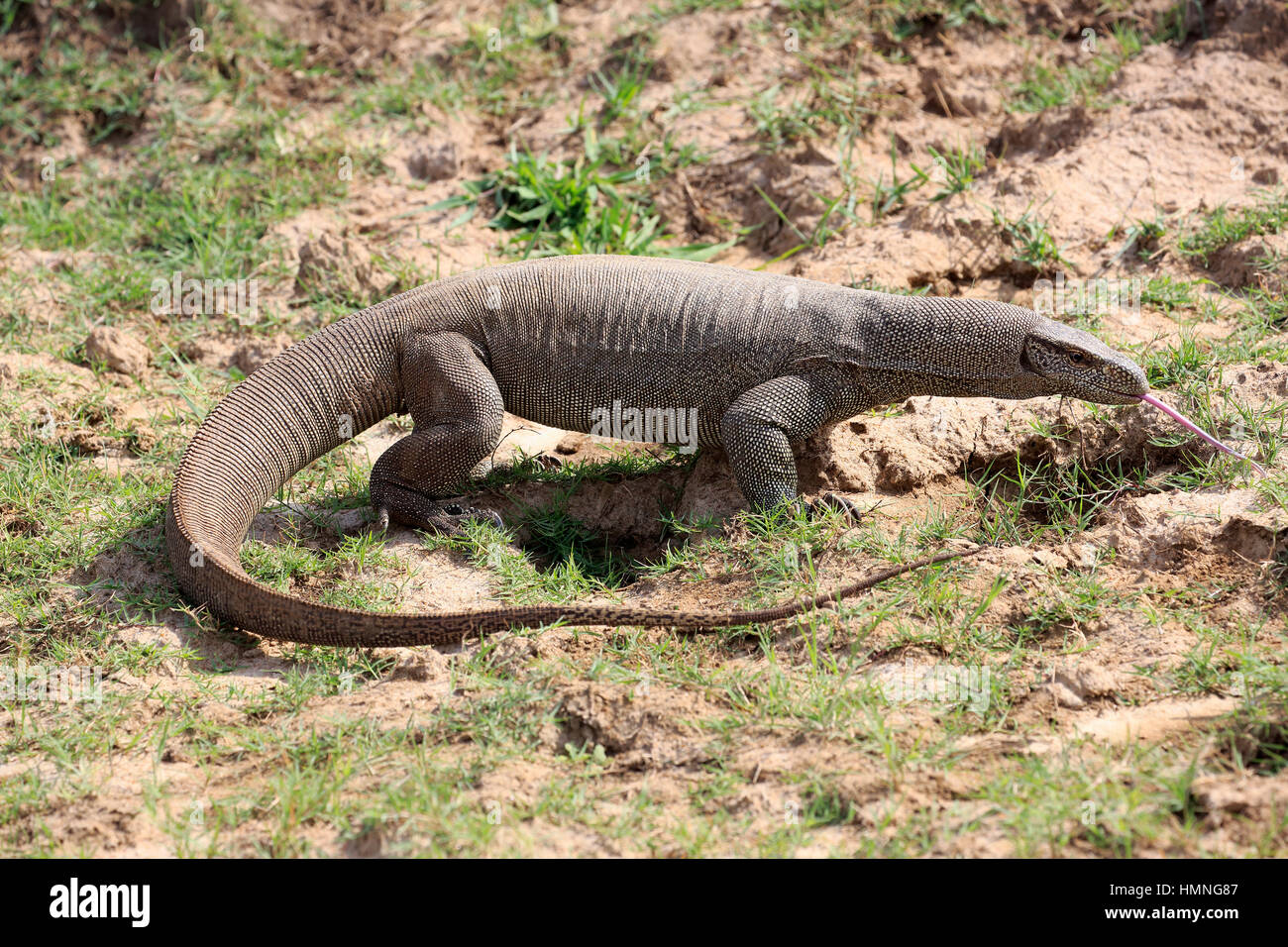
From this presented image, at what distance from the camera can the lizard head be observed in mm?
5457

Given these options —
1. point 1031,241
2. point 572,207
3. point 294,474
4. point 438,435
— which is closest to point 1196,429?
point 1031,241

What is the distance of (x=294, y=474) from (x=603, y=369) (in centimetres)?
171

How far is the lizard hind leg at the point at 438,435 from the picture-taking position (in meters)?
5.88

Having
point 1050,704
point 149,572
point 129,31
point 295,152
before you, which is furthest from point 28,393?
point 1050,704

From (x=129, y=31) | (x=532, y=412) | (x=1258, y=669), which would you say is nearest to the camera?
(x=1258, y=669)

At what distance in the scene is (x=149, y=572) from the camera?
568 cm

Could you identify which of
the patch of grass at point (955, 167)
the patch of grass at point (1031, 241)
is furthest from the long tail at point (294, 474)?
the patch of grass at point (955, 167)

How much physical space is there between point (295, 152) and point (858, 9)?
4642 mm

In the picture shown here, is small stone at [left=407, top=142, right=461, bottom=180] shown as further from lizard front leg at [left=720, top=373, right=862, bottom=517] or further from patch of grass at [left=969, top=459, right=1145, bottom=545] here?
patch of grass at [left=969, top=459, right=1145, bottom=545]

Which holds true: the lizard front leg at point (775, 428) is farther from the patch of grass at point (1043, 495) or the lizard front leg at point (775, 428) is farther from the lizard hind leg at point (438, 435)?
the lizard hind leg at point (438, 435)

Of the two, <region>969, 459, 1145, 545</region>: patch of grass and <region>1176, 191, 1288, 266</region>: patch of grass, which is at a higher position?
<region>1176, 191, 1288, 266</region>: patch of grass

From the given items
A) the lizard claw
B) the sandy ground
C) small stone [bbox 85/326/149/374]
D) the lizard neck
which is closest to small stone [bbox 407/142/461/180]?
the sandy ground

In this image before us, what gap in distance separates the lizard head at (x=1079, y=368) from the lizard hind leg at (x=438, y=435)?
2663 mm

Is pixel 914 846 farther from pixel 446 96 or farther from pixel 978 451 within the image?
pixel 446 96
